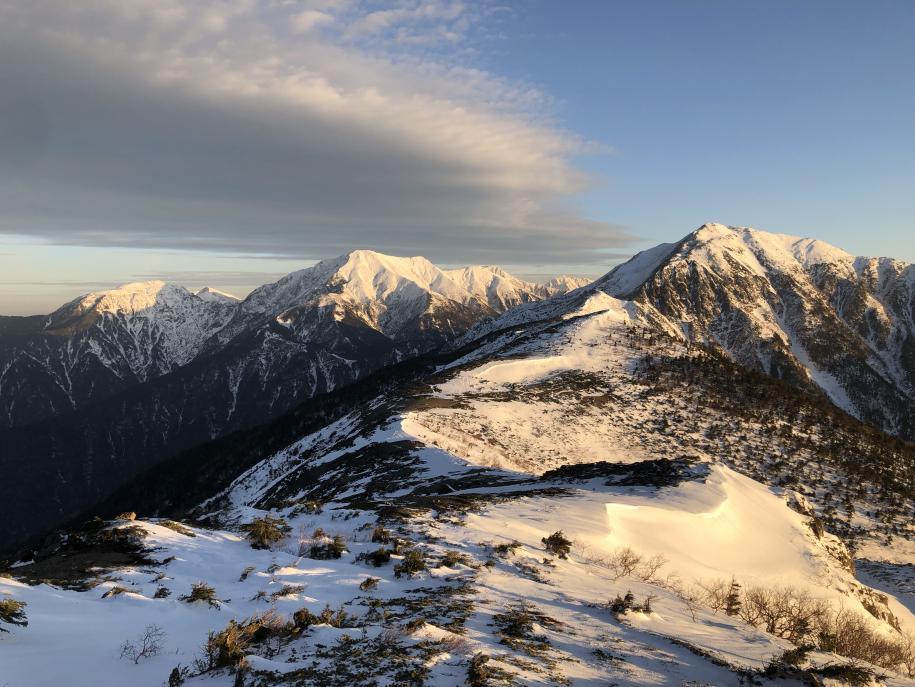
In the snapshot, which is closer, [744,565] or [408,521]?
[408,521]

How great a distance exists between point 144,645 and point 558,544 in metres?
9.95

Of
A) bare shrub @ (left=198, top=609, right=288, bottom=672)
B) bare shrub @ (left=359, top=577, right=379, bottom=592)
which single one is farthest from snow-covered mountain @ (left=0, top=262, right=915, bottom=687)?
bare shrub @ (left=359, top=577, right=379, bottom=592)

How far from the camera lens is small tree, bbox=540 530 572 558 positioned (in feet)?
43.4

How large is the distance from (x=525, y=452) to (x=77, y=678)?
3766 cm

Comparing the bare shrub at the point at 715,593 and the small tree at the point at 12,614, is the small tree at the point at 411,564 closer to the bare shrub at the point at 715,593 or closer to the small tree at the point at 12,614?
the small tree at the point at 12,614

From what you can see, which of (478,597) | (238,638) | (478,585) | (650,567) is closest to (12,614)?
(238,638)

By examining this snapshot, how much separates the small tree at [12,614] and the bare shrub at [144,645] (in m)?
1.34

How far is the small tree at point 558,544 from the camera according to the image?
13215 millimetres

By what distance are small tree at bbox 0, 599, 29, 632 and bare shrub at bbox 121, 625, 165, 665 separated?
1.34 m

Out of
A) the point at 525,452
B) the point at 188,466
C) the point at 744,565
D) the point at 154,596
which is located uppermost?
the point at 154,596

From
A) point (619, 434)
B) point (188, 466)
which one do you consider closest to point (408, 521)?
point (619, 434)

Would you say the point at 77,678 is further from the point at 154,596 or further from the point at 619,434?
the point at 619,434

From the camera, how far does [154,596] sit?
27.8 feet

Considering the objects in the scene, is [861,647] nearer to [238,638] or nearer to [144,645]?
[238,638]
